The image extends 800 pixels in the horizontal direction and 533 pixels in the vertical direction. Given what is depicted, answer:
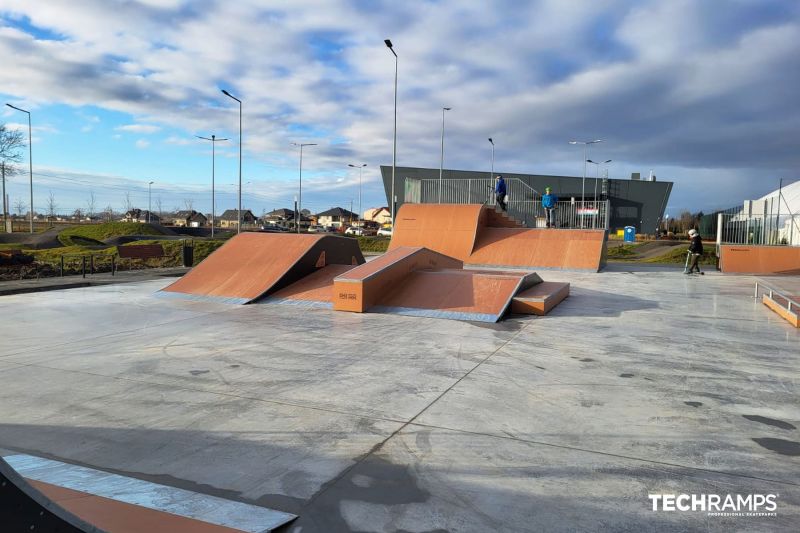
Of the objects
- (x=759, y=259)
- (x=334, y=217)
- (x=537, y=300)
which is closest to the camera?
(x=537, y=300)

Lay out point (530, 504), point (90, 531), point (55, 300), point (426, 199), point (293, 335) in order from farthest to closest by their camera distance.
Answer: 1. point (426, 199)
2. point (55, 300)
3. point (293, 335)
4. point (530, 504)
5. point (90, 531)

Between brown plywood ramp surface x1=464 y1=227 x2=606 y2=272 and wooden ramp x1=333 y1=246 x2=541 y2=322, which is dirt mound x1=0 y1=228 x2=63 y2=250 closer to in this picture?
brown plywood ramp surface x1=464 y1=227 x2=606 y2=272

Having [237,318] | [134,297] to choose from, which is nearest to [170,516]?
[237,318]

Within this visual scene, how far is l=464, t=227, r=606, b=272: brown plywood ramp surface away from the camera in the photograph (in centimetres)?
1989

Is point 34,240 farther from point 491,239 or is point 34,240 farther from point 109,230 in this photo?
point 491,239

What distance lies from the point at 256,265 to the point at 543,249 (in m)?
12.2

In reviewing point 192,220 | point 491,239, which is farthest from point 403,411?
point 192,220

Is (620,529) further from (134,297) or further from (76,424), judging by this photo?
(134,297)

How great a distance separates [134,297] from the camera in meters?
11.7

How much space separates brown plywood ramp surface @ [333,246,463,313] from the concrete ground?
4.86 feet

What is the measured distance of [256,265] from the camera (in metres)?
13.0

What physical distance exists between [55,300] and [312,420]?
9544 mm

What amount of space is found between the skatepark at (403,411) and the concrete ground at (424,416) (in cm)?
2

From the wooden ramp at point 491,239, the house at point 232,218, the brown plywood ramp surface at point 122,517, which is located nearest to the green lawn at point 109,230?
the wooden ramp at point 491,239
